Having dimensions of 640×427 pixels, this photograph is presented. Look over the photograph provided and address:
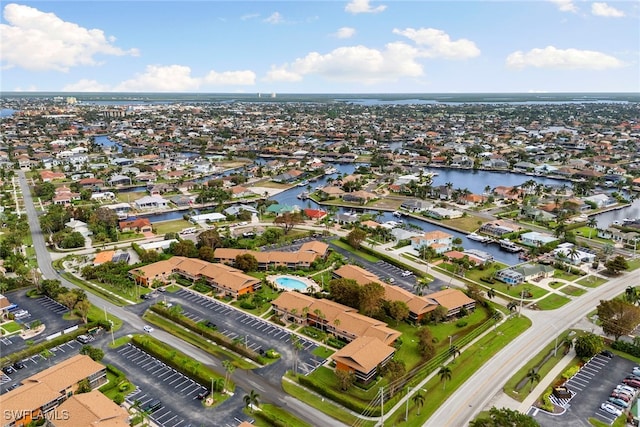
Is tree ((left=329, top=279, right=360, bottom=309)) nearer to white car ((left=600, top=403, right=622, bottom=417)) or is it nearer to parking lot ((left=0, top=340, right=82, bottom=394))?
white car ((left=600, top=403, right=622, bottom=417))

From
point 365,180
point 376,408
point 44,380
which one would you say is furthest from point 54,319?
point 365,180

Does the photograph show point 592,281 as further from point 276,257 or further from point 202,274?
point 202,274

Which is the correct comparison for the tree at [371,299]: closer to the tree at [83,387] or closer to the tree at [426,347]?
the tree at [426,347]

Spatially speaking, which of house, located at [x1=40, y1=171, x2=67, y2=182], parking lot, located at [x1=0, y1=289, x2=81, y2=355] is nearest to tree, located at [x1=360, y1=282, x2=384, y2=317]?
parking lot, located at [x1=0, y1=289, x2=81, y2=355]

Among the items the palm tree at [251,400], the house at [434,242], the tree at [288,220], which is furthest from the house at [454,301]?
the tree at [288,220]

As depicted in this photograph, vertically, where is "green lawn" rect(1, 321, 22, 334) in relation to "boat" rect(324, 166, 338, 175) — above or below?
below

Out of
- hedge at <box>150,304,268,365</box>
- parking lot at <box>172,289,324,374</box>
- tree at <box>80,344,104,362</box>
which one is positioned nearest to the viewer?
tree at <box>80,344,104,362</box>

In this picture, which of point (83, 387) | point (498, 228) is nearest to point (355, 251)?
point (498, 228)
